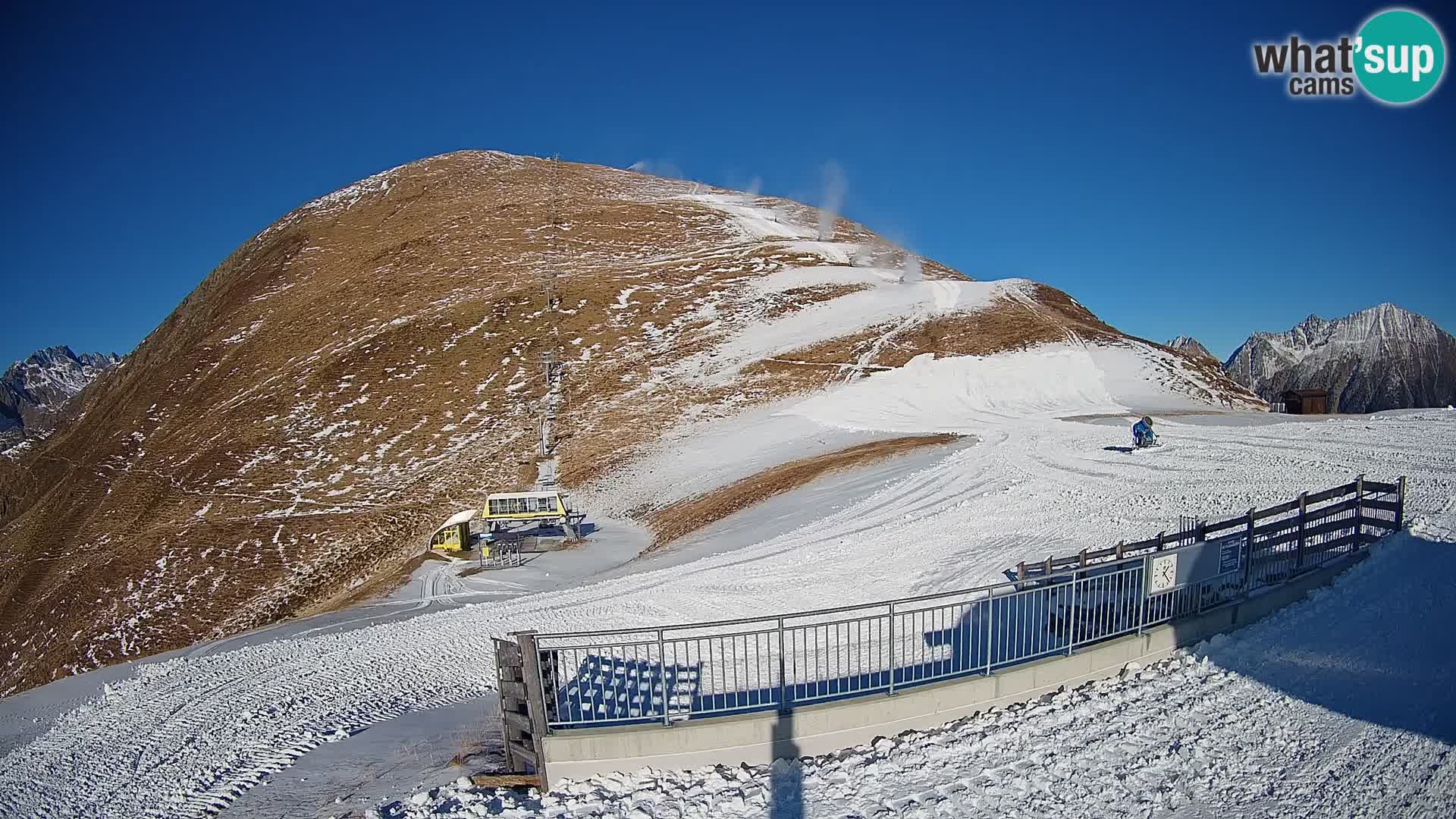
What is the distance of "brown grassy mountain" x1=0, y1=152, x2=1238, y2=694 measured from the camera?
34531 millimetres

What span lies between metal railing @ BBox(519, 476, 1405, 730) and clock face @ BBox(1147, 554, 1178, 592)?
15 cm

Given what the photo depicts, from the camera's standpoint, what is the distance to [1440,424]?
26594 mm

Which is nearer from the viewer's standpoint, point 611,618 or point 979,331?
point 611,618

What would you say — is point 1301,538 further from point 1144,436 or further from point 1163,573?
point 1144,436

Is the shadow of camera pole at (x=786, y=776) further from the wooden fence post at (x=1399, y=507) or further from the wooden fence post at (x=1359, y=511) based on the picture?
the wooden fence post at (x=1399, y=507)

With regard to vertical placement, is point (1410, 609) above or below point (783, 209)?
below

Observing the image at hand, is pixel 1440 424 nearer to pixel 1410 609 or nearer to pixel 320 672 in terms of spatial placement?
pixel 1410 609

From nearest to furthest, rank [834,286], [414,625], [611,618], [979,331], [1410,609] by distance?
1. [1410,609]
2. [611,618]
3. [414,625]
4. [979,331]
5. [834,286]

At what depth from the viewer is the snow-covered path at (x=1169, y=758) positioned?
7.07 metres

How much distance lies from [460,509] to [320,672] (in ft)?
77.1

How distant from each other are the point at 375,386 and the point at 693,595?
1616 inches

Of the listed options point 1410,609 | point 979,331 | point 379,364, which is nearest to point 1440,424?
point 1410,609

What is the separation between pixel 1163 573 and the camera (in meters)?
10.0

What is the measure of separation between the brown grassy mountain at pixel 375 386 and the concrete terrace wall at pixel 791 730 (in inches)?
1006
